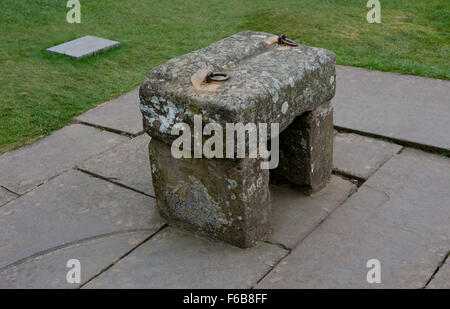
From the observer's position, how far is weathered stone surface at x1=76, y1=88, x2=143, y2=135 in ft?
13.2

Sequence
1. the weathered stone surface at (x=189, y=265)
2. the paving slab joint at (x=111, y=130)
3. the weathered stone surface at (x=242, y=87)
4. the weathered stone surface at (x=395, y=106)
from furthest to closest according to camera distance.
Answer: the paving slab joint at (x=111, y=130) < the weathered stone surface at (x=395, y=106) < the weathered stone surface at (x=189, y=265) < the weathered stone surface at (x=242, y=87)

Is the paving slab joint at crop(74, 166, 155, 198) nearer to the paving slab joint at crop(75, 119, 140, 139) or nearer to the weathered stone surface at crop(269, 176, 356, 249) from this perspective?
the paving slab joint at crop(75, 119, 140, 139)

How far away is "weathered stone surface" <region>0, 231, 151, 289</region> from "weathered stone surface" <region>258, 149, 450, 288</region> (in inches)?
30.6

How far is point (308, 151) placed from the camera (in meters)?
2.98

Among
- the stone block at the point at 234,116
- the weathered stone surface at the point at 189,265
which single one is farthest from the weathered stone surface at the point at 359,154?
the weathered stone surface at the point at 189,265

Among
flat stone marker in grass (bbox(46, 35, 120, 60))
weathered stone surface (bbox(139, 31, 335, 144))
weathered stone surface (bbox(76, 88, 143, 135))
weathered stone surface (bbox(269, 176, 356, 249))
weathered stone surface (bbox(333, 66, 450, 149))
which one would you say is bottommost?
weathered stone surface (bbox(269, 176, 356, 249))

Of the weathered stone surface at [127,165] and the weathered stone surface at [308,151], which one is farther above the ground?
the weathered stone surface at [308,151]

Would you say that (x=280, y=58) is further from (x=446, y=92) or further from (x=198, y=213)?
(x=446, y=92)

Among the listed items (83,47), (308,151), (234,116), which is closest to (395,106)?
(308,151)

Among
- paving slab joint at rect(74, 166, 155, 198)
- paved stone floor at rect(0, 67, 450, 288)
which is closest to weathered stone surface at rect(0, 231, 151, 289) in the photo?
paved stone floor at rect(0, 67, 450, 288)

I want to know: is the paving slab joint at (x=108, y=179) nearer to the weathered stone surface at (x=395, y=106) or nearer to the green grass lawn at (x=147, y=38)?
the green grass lawn at (x=147, y=38)

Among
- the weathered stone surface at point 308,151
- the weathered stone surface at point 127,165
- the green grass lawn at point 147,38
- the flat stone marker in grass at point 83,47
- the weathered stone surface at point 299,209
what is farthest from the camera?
the flat stone marker in grass at point 83,47

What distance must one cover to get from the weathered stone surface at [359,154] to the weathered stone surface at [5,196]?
1.97m

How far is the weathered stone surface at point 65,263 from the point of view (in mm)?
2561
